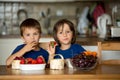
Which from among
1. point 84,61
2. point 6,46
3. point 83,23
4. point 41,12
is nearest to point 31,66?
point 84,61

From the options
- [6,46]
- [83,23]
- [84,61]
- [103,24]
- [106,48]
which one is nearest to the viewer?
[84,61]

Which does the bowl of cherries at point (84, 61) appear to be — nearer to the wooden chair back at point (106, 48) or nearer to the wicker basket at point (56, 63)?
the wicker basket at point (56, 63)

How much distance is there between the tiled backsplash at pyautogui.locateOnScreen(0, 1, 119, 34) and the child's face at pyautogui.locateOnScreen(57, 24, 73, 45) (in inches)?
74.9

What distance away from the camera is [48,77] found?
52.0 inches

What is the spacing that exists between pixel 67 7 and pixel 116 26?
938 mm

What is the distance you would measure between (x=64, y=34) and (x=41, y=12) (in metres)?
2.04

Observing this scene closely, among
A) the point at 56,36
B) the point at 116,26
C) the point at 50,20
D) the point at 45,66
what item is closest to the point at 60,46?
the point at 56,36

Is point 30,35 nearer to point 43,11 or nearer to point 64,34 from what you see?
point 64,34

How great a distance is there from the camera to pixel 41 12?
388cm

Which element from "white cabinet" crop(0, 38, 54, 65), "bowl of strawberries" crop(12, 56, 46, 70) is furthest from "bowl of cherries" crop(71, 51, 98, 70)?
"white cabinet" crop(0, 38, 54, 65)

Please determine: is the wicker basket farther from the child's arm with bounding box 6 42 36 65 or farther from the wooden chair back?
the wooden chair back

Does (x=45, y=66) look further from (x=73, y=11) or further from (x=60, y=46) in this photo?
(x=73, y=11)

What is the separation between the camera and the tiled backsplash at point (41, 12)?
3828 mm

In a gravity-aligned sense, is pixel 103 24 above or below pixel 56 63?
above
